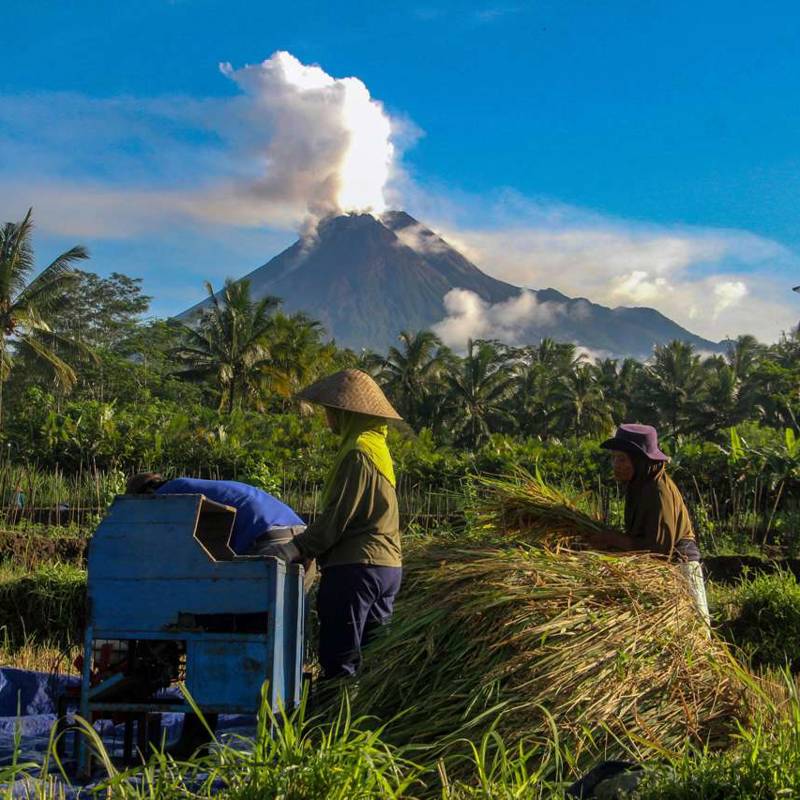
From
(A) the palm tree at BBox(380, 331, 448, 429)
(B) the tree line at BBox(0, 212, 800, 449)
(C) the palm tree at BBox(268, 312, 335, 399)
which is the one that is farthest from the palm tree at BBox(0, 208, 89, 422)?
(A) the palm tree at BBox(380, 331, 448, 429)

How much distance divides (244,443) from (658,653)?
52.6 feet

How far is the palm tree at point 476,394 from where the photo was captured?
45.5m

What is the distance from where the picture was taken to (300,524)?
14.8 ft

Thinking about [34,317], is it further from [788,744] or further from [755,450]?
[788,744]

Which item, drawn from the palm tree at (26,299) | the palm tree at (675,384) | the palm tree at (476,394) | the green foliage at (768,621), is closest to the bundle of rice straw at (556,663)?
the green foliage at (768,621)

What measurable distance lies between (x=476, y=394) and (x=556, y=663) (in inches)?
1667

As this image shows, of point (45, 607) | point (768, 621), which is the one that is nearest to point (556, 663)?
point (768, 621)

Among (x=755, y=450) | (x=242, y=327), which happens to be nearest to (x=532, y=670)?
(x=755, y=450)

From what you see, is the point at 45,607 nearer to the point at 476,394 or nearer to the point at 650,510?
the point at 650,510

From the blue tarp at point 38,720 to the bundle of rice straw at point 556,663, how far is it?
850 mm

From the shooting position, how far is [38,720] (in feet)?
15.5

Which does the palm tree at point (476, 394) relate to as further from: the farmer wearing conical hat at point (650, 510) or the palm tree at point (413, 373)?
the farmer wearing conical hat at point (650, 510)

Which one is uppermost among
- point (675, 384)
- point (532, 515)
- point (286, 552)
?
point (675, 384)

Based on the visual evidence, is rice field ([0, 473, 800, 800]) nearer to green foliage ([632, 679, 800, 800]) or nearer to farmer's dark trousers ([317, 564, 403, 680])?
green foliage ([632, 679, 800, 800])
